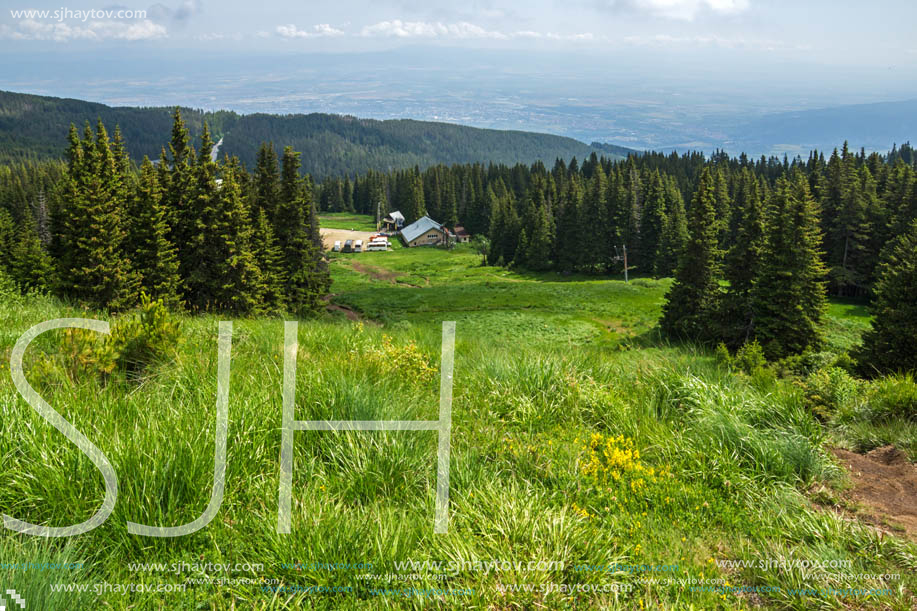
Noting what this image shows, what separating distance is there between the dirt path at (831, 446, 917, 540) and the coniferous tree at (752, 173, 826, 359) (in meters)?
28.5

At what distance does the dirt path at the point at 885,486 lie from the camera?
13.9 ft

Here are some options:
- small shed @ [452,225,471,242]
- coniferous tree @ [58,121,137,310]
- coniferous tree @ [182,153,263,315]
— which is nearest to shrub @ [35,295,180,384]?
coniferous tree @ [182,153,263,315]

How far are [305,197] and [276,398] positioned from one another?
31.3m

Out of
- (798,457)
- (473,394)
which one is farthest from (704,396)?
(473,394)

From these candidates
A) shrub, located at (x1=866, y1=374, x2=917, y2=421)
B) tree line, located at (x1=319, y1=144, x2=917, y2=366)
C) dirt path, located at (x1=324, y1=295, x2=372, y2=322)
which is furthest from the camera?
dirt path, located at (x1=324, y1=295, x2=372, y2=322)

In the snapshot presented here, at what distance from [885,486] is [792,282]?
98.4ft

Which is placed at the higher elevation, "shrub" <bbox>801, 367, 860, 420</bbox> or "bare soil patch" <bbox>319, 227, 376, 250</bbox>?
"shrub" <bbox>801, 367, 860, 420</bbox>

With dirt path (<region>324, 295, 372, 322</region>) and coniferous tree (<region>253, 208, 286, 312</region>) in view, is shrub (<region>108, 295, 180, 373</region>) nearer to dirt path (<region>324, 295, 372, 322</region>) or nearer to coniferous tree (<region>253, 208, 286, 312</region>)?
coniferous tree (<region>253, 208, 286, 312</region>)

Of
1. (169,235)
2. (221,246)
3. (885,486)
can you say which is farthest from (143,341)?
(169,235)

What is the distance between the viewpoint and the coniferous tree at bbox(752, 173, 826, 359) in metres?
30.2

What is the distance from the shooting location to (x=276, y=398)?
518cm

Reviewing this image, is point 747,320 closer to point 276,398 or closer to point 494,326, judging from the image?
point 494,326

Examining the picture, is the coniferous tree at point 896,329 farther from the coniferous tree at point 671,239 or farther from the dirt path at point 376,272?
the dirt path at point 376,272

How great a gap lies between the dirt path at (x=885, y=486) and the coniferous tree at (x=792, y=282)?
2854 centimetres
